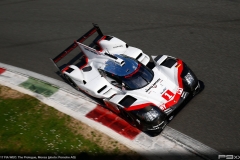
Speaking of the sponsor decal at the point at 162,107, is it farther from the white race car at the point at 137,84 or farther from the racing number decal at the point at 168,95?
the racing number decal at the point at 168,95

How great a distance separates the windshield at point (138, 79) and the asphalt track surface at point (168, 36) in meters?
1.43

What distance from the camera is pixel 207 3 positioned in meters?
14.2

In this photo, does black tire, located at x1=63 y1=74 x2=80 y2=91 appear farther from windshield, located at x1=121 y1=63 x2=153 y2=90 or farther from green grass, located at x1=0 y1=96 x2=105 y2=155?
windshield, located at x1=121 y1=63 x2=153 y2=90

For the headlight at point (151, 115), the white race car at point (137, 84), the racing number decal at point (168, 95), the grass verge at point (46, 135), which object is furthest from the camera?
the racing number decal at point (168, 95)

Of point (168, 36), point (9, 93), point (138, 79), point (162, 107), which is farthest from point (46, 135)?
point (168, 36)

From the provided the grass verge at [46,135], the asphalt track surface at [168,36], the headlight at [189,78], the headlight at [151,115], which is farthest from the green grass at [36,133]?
the headlight at [189,78]

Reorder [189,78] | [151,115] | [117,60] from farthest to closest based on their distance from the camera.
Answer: [117,60] < [189,78] < [151,115]

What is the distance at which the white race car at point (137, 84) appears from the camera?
876 centimetres

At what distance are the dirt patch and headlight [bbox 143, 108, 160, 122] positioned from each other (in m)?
4.59

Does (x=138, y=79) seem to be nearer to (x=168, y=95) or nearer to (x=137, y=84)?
(x=137, y=84)

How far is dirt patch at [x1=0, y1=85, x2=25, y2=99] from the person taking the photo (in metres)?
10.8

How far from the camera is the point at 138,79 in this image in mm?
9594

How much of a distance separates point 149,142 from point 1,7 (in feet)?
37.1

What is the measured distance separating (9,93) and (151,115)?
5231 mm
